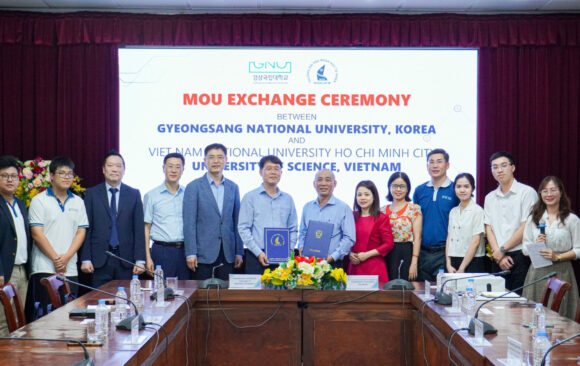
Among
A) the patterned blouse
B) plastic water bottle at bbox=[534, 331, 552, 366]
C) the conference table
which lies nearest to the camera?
plastic water bottle at bbox=[534, 331, 552, 366]

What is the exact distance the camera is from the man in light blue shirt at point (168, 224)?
476 cm

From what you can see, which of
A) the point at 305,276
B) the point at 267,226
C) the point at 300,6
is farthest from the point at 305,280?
the point at 300,6

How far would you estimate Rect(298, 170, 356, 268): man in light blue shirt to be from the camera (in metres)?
4.45

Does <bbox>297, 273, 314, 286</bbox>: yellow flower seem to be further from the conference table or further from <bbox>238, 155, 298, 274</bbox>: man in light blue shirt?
<bbox>238, 155, 298, 274</bbox>: man in light blue shirt

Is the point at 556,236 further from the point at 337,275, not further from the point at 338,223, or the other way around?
the point at 337,275

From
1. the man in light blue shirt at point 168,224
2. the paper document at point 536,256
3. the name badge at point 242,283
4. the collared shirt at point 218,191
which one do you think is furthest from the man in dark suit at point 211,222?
the paper document at point 536,256

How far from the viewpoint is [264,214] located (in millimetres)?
4625

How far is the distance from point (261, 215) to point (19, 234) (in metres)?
1.71

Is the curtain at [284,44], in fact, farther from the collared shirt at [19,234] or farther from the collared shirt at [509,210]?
the collared shirt at [19,234]

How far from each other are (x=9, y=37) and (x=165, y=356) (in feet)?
13.9

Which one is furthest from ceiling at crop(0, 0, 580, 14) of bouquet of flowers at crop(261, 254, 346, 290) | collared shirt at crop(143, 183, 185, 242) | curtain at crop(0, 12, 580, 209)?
bouquet of flowers at crop(261, 254, 346, 290)

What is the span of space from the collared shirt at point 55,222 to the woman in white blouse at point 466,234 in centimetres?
278

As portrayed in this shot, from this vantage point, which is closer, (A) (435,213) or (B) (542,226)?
(B) (542,226)

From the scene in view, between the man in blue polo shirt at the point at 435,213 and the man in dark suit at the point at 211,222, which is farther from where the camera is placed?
the man in blue polo shirt at the point at 435,213
